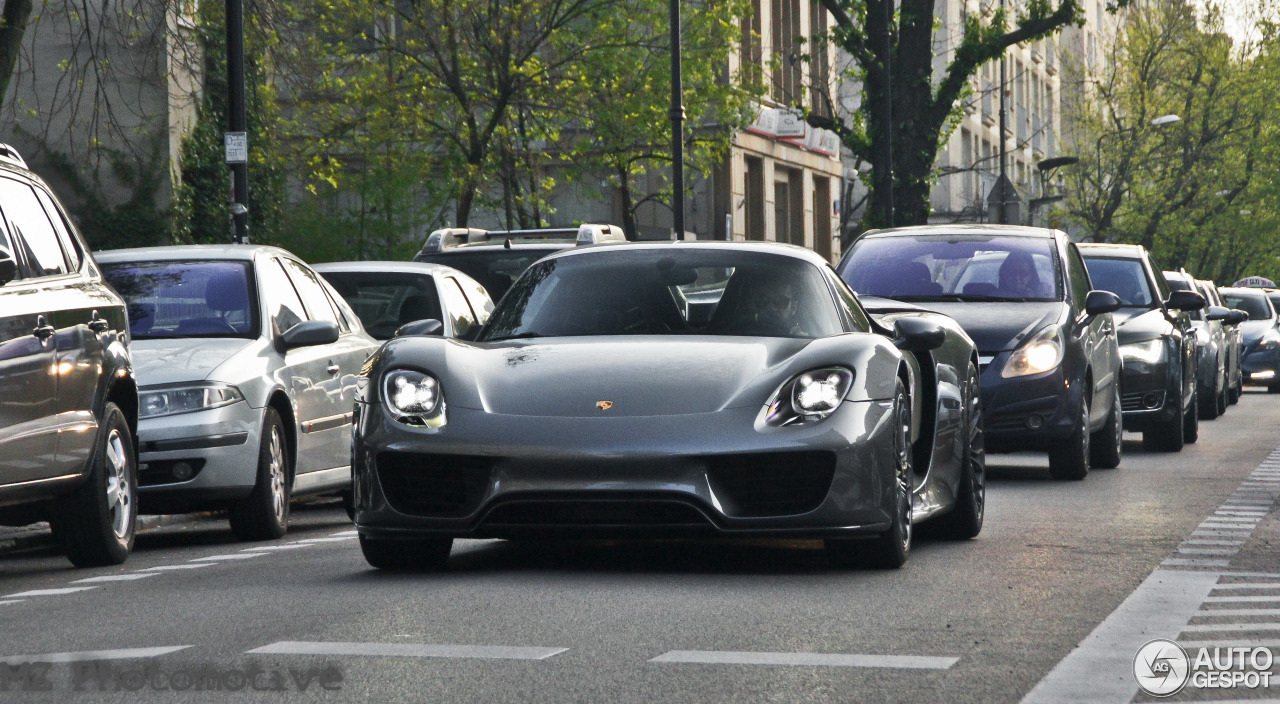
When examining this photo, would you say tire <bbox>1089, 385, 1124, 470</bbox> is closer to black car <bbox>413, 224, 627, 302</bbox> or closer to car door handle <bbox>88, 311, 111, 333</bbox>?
black car <bbox>413, 224, 627, 302</bbox>

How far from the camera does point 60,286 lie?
867cm

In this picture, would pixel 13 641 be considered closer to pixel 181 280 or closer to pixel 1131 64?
pixel 181 280

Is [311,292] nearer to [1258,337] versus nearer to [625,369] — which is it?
[625,369]

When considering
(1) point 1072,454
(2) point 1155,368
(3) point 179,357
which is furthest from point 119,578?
(2) point 1155,368

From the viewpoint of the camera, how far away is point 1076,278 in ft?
46.2

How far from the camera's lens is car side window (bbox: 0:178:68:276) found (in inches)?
339

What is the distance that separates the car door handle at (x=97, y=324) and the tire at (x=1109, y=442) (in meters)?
7.78

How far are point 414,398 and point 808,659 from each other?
234cm

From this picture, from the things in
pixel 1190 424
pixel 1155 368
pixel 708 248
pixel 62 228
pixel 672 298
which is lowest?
pixel 1190 424

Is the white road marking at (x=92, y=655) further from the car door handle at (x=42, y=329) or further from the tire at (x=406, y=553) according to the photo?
the car door handle at (x=42, y=329)

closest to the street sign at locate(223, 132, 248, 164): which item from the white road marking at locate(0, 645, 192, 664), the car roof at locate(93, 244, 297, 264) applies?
the car roof at locate(93, 244, 297, 264)

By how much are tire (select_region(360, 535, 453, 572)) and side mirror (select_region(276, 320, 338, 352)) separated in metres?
2.82

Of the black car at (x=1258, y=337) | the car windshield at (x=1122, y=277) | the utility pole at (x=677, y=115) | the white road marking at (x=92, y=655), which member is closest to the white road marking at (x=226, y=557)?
the white road marking at (x=92, y=655)

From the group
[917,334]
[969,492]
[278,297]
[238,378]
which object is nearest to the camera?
[917,334]
